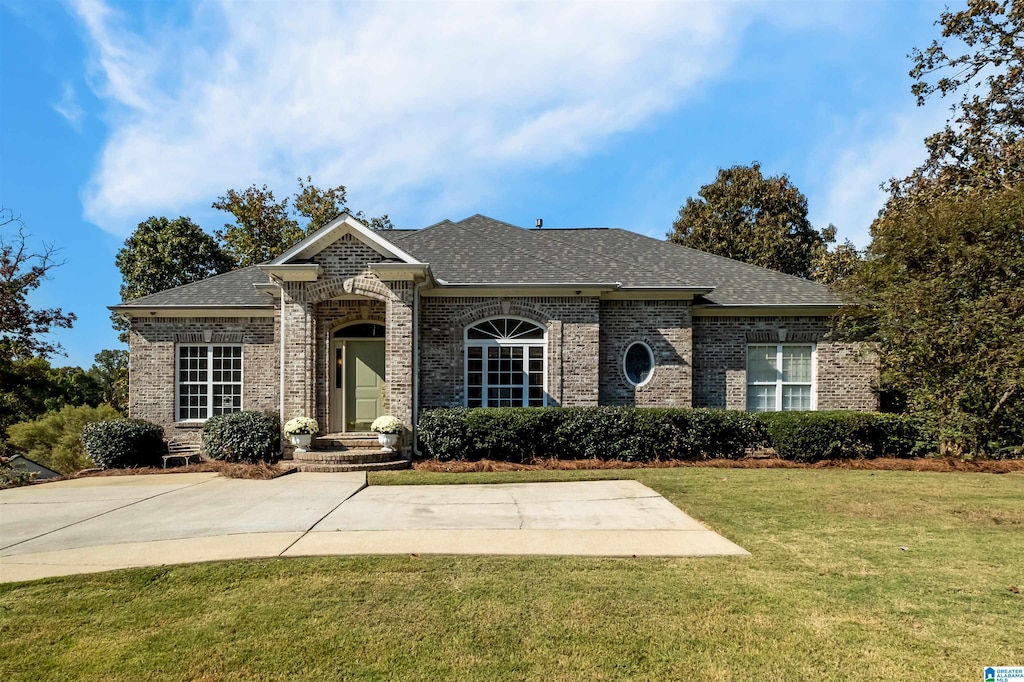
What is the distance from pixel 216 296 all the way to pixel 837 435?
15.3 m

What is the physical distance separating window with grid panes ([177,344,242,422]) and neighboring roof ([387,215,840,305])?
18.4 ft

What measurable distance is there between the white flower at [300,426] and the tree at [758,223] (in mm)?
26789

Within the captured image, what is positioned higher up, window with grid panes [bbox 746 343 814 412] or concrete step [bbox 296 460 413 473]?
window with grid panes [bbox 746 343 814 412]

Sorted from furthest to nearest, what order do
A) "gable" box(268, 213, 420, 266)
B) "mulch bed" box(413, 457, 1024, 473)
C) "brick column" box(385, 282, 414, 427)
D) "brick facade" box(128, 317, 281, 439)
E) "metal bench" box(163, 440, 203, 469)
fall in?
1. "brick facade" box(128, 317, 281, 439)
2. "metal bench" box(163, 440, 203, 469)
3. "brick column" box(385, 282, 414, 427)
4. "gable" box(268, 213, 420, 266)
5. "mulch bed" box(413, 457, 1024, 473)

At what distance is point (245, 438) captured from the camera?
12234 mm

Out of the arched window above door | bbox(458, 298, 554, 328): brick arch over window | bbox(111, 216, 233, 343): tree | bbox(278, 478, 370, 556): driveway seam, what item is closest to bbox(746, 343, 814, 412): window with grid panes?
bbox(458, 298, 554, 328): brick arch over window

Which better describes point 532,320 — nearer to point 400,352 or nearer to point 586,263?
point 586,263

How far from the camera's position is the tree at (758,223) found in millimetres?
31562

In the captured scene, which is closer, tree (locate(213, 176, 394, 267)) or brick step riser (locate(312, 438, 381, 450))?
brick step riser (locate(312, 438, 381, 450))

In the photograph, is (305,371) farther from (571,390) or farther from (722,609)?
(722,609)

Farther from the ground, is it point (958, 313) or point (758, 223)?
point (758, 223)

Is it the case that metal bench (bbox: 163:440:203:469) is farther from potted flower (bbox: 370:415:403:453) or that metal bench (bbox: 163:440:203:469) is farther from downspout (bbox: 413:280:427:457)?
downspout (bbox: 413:280:427:457)

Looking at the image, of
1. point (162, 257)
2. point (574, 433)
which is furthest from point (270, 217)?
point (574, 433)

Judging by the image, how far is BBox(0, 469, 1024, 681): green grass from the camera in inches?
142
